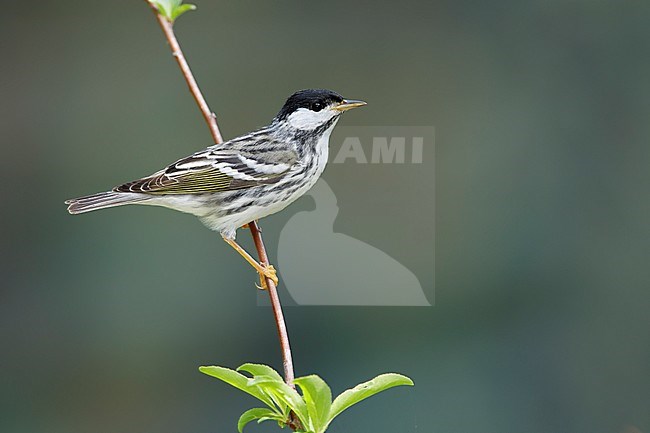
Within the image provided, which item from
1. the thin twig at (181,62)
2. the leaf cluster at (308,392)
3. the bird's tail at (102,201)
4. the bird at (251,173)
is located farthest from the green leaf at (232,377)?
the bird at (251,173)

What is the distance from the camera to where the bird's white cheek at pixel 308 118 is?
2.58m

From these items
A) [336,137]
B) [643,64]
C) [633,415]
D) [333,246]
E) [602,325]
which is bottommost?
[633,415]

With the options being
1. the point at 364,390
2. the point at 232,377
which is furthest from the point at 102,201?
the point at 364,390

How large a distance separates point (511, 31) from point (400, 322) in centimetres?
149

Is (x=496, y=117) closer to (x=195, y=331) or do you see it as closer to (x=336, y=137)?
(x=336, y=137)

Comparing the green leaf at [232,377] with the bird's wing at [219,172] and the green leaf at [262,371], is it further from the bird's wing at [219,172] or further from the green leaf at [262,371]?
the bird's wing at [219,172]

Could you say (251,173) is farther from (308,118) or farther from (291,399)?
(291,399)

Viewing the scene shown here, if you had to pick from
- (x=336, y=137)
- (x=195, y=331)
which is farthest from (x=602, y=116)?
(x=195, y=331)

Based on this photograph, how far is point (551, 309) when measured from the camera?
406 cm

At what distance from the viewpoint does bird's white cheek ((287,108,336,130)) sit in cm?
258

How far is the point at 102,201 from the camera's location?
2.35 meters

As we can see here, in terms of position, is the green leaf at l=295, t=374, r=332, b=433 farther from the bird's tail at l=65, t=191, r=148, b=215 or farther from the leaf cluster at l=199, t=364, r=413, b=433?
the bird's tail at l=65, t=191, r=148, b=215

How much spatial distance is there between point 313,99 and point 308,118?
8 centimetres

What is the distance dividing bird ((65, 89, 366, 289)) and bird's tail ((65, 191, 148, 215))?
30 millimetres
